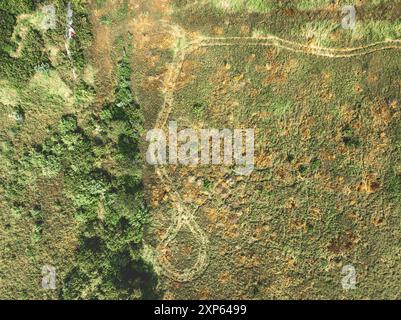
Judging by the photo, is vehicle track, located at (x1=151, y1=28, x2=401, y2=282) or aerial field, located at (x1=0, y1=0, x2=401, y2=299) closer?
aerial field, located at (x1=0, y1=0, x2=401, y2=299)

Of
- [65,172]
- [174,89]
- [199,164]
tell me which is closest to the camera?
[199,164]

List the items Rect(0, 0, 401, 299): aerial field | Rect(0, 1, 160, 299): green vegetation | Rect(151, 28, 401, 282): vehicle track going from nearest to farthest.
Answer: Rect(0, 0, 401, 299): aerial field < Rect(0, 1, 160, 299): green vegetation < Rect(151, 28, 401, 282): vehicle track

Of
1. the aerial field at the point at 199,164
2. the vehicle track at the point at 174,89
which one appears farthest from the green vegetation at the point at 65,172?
the vehicle track at the point at 174,89

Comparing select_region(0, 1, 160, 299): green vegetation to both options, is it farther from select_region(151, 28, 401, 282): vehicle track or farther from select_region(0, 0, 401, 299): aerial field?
select_region(151, 28, 401, 282): vehicle track

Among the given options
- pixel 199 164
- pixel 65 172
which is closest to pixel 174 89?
pixel 199 164

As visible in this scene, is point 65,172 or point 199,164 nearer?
point 199,164

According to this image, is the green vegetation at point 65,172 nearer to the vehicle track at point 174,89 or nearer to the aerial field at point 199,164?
the aerial field at point 199,164

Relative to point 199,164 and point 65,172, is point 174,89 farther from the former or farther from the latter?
point 65,172

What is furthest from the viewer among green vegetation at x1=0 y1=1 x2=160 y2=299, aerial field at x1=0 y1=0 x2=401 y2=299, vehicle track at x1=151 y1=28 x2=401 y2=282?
vehicle track at x1=151 y1=28 x2=401 y2=282

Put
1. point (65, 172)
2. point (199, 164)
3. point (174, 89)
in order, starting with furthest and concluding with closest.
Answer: point (174, 89) < point (65, 172) < point (199, 164)

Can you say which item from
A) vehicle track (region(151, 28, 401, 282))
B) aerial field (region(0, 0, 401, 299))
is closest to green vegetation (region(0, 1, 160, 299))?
aerial field (region(0, 0, 401, 299))

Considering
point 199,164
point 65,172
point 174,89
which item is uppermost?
point 174,89
